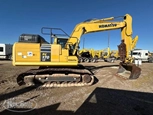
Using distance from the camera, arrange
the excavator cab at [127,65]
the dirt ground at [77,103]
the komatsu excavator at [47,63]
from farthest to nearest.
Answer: the excavator cab at [127,65] < the komatsu excavator at [47,63] < the dirt ground at [77,103]

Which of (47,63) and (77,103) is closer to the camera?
(77,103)

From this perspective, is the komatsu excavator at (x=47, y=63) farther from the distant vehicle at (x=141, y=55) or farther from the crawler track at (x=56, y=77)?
the distant vehicle at (x=141, y=55)

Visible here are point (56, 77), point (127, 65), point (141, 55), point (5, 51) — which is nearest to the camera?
point (56, 77)

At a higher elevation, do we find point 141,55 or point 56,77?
point 141,55

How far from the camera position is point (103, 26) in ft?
30.7

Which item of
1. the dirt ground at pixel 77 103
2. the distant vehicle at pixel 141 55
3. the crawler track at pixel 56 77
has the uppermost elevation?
the distant vehicle at pixel 141 55

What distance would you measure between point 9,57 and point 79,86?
2517cm

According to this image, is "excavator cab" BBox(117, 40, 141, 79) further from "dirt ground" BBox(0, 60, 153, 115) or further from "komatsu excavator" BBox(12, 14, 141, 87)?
"komatsu excavator" BBox(12, 14, 141, 87)

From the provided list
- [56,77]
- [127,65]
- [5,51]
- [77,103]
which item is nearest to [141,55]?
[127,65]

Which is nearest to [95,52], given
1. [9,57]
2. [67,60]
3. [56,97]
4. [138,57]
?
[138,57]

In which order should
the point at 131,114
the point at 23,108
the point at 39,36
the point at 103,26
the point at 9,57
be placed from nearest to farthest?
the point at 131,114 < the point at 23,108 < the point at 39,36 < the point at 103,26 < the point at 9,57

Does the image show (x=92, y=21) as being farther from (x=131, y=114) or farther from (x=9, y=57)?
(x=9, y=57)

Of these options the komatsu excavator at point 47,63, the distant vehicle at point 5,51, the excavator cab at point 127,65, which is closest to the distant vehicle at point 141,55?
the excavator cab at point 127,65

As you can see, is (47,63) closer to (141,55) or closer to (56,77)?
(56,77)
